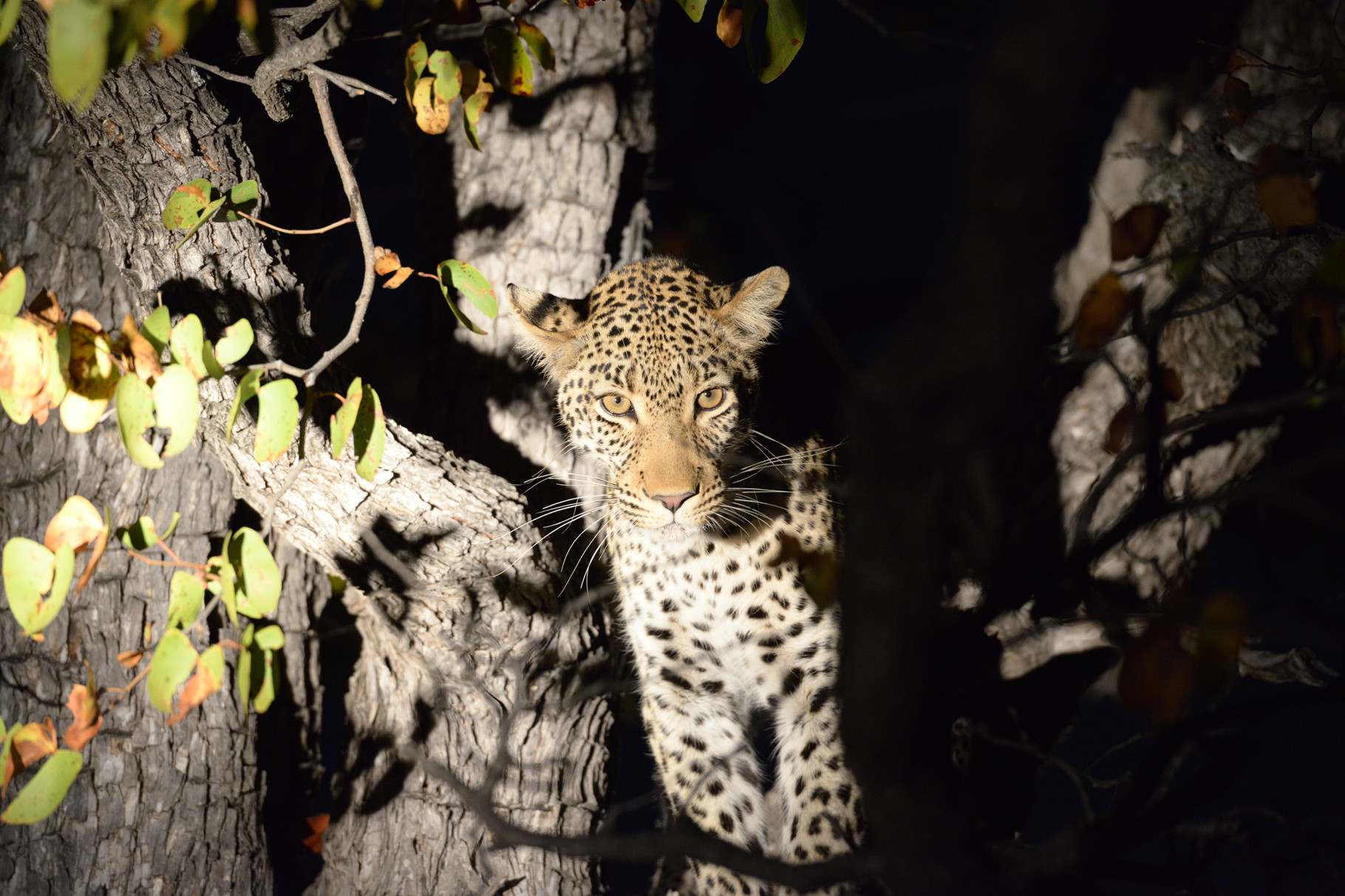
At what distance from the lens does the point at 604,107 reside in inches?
110

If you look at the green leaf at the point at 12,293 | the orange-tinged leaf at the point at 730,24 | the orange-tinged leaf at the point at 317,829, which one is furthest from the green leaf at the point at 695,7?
the orange-tinged leaf at the point at 317,829

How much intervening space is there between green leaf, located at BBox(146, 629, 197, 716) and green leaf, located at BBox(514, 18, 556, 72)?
4.19 ft

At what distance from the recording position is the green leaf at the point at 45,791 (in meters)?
1.57

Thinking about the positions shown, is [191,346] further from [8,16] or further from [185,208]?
[8,16]

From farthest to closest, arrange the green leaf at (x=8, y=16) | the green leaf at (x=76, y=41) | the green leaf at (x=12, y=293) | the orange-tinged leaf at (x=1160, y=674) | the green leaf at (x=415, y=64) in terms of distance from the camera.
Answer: the green leaf at (x=415, y=64)
the green leaf at (x=12, y=293)
the orange-tinged leaf at (x=1160, y=674)
the green leaf at (x=8, y=16)
the green leaf at (x=76, y=41)

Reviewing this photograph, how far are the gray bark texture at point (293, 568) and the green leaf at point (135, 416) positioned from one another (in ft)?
1.68

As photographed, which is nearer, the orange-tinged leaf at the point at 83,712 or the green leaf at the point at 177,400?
the green leaf at the point at 177,400

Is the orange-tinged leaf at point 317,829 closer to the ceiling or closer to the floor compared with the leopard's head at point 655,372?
closer to the floor

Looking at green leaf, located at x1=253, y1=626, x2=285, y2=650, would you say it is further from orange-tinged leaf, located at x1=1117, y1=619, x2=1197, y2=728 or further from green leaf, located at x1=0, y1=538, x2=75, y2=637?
orange-tinged leaf, located at x1=1117, y1=619, x2=1197, y2=728

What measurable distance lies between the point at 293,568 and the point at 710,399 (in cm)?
136

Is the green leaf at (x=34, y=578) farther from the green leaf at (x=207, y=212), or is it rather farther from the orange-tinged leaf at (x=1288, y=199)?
the orange-tinged leaf at (x=1288, y=199)

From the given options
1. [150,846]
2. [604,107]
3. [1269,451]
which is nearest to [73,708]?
[150,846]

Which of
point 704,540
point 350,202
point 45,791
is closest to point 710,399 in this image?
point 704,540

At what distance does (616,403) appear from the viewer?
2453 mm
